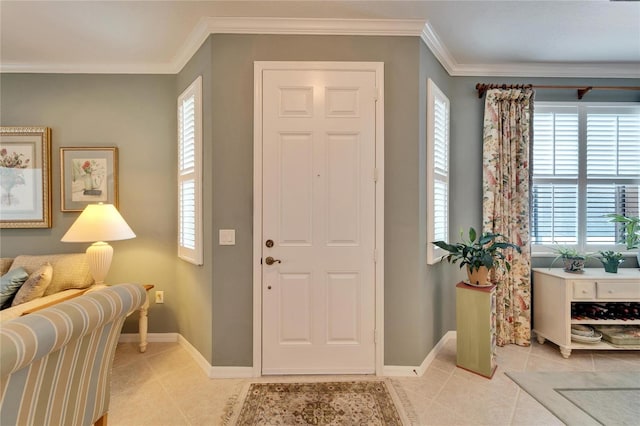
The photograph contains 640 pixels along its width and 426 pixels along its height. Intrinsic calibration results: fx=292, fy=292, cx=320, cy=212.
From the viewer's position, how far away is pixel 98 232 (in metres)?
2.39

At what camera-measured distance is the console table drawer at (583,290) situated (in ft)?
8.28

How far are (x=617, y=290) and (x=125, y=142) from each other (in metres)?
4.72

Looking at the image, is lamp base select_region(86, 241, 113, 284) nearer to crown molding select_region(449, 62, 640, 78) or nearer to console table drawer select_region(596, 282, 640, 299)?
crown molding select_region(449, 62, 640, 78)

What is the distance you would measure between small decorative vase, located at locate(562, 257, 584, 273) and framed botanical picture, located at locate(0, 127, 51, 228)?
496 cm

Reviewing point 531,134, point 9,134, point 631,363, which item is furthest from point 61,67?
point 631,363

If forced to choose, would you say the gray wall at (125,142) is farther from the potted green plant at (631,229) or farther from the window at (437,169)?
the potted green plant at (631,229)

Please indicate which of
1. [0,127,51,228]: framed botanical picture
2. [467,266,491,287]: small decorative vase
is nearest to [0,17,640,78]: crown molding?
[0,127,51,228]: framed botanical picture

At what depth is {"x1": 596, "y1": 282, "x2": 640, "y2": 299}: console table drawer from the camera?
2.53 metres

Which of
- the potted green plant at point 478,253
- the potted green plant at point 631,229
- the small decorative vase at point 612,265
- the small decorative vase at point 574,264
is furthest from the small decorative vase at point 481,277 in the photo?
the potted green plant at point 631,229

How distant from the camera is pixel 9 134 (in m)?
2.84

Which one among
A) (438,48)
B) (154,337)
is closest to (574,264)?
(438,48)

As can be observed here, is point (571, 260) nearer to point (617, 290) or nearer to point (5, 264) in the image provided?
point (617, 290)

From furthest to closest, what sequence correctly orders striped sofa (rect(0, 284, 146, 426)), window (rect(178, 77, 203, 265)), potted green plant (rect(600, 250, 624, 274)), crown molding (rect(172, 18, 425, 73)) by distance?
potted green plant (rect(600, 250, 624, 274))
window (rect(178, 77, 203, 265))
crown molding (rect(172, 18, 425, 73))
striped sofa (rect(0, 284, 146, 426))

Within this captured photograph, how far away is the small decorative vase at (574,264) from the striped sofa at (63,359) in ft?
11.3
